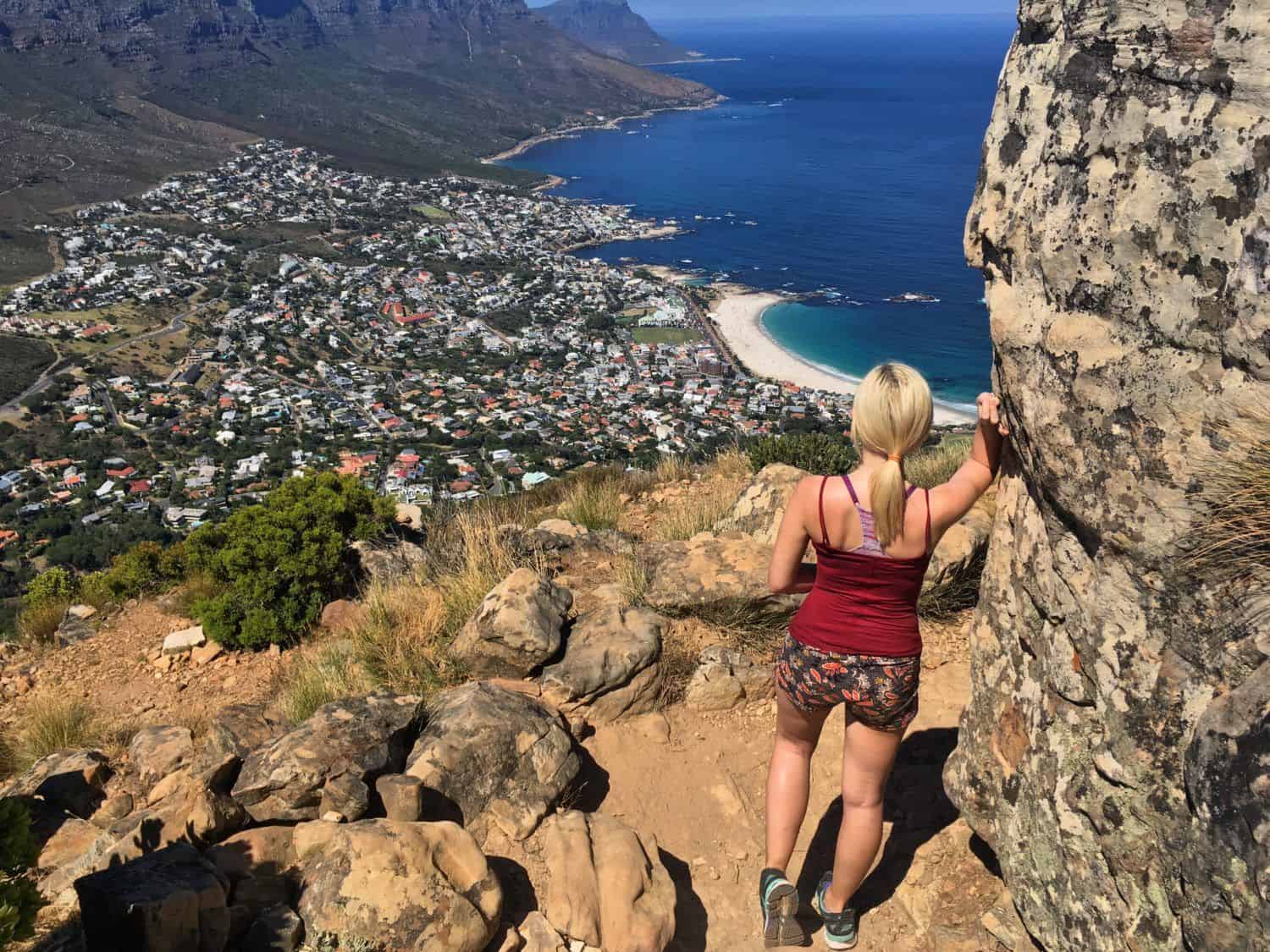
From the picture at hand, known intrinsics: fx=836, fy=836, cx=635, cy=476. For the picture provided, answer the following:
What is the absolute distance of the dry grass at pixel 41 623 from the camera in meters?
6.98

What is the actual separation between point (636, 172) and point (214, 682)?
99789 mm

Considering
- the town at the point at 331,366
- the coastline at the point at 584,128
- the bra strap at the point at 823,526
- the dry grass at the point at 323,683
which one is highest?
the coastline at the point at 584,128

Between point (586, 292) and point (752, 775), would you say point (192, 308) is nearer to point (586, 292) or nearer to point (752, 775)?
point (586, 292)

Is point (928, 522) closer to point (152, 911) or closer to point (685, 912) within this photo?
point (685, 912)

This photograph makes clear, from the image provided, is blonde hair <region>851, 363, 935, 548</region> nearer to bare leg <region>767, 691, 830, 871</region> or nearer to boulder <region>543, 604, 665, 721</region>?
bare leg <region>767, 691, 830, 871</region>

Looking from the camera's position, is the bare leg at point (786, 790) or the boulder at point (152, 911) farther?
the bare leg at point (786, 790)

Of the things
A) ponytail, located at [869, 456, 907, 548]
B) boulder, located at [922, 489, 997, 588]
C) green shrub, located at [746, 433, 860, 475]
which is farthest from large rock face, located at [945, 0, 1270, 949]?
green shrub, located at [746, 433, 860, 475]

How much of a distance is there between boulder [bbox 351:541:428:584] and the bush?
0.11 meters

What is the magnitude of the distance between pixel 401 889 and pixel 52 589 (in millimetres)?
7161

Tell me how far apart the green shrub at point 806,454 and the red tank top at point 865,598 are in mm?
4913

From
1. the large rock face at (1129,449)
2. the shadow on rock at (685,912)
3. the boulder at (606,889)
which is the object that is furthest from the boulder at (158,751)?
the large rock face at (1129,449)

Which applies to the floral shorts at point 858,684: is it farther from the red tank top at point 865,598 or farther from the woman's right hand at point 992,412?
the woman's right hand at point 992,412

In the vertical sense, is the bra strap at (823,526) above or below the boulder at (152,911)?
above

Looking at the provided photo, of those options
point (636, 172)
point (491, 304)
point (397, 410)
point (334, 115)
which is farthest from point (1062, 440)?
point (334, 115)
